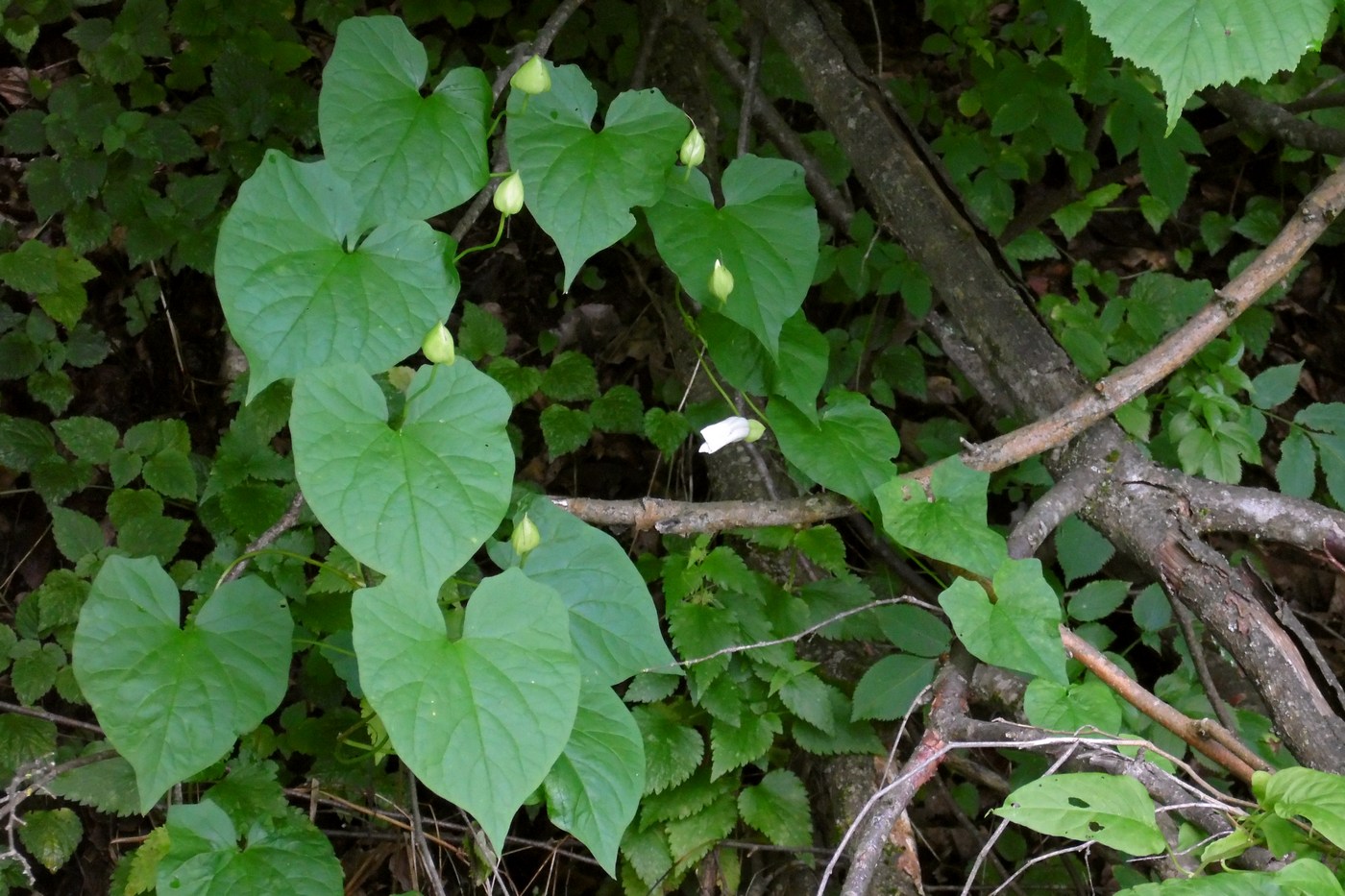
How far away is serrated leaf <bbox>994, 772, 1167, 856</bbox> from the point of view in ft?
3.17

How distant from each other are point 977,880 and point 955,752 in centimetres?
59

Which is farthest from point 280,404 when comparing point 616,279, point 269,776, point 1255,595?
point 1255,595

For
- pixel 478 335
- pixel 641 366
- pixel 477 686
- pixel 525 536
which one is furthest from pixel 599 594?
pixel 641 366

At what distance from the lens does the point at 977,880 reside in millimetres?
2180

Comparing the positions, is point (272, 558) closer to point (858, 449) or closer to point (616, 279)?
point (858, 449)

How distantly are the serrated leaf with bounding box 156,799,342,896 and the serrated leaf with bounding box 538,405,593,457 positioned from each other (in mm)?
1010

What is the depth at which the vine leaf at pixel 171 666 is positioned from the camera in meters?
1.22

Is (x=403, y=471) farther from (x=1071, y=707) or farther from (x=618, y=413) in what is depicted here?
(x=618, y=413)

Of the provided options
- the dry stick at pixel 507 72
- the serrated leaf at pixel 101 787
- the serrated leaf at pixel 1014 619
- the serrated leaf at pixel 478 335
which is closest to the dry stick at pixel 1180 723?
the serrated leaf at pixel 1014 619

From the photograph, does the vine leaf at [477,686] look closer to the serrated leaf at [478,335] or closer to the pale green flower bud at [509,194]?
the pale green flower bud at [509,194]

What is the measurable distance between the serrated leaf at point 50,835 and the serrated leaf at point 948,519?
1.76m

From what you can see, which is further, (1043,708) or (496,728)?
(1043,708)

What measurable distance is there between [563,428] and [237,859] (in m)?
1.13

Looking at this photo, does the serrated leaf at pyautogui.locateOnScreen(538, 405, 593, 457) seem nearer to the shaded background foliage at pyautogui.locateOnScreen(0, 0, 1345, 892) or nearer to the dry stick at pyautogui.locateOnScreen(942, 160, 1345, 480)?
the shaded background foliage at pyautogui.locateOnScreen(0, 0, 1345, 892)
